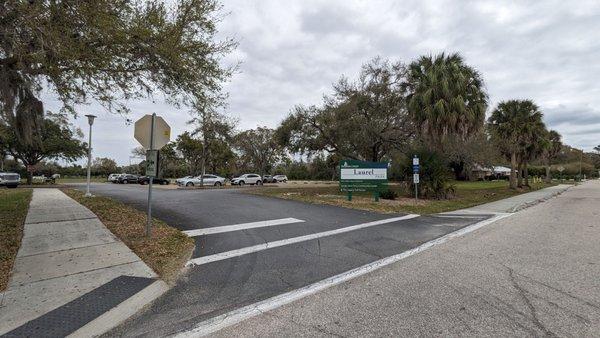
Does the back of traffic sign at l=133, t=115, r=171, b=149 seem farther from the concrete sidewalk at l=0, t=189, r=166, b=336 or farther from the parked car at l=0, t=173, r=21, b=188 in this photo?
the parked car at l=0, t=173, r=21, b=188

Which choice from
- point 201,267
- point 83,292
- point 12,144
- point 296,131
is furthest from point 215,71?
point 12,144

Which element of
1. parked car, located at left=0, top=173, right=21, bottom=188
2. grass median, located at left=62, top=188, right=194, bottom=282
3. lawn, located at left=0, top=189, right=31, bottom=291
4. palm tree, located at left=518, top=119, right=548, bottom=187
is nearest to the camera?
lawn, located at left=0, top=189, right=31, bottom=291

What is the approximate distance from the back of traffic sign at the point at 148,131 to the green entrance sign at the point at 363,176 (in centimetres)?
A: 1083

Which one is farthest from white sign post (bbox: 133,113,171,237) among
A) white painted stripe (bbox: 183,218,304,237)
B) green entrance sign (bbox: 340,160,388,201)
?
green entrance sign (bbox: 340,160,388,201)

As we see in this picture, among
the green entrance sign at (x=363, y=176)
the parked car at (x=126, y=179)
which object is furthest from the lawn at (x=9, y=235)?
the parked car at (x=126, y=179)

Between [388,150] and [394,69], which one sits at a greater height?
[394,69]

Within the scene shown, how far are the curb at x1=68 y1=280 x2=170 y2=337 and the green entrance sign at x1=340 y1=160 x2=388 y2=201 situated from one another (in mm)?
12879

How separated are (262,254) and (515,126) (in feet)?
99.3

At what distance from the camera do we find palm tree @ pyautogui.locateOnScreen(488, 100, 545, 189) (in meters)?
29.7

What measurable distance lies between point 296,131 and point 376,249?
18954mm

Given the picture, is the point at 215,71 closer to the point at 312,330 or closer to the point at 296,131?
the point at 312,330

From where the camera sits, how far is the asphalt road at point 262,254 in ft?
13.3

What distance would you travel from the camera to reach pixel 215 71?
9.33 meters

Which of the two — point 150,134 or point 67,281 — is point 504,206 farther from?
point 67,281
